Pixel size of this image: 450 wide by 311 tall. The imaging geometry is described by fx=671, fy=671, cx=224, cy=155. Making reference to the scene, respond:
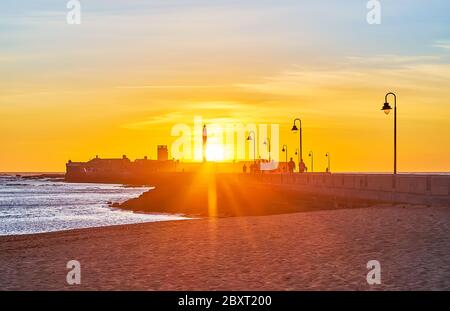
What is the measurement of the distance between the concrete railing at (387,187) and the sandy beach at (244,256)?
1069 cm

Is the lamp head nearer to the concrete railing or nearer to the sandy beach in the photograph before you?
the concrete railing

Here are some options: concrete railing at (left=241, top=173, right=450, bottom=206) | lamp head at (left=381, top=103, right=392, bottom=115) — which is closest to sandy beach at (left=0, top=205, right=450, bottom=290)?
concrete railing at (left=241, top=173, right=450, bottom=206)

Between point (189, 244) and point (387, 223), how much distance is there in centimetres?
784

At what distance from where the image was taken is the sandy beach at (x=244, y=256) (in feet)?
43.2

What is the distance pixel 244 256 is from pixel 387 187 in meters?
27.5

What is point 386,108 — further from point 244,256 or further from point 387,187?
point 244,256

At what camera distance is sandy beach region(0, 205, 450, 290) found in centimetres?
1316

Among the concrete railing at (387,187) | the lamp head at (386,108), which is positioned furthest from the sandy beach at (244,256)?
the lamp head at (386,108)

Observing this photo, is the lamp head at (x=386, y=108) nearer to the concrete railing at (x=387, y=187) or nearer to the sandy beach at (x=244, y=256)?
the concrete railing at (x=387, y=187)

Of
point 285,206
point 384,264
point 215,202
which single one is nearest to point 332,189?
point 285,206

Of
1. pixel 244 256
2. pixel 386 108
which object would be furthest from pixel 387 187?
pixel 244 256

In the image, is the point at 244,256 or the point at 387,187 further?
the point at 387,187

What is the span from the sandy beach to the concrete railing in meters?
10.7

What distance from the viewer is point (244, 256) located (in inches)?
650
